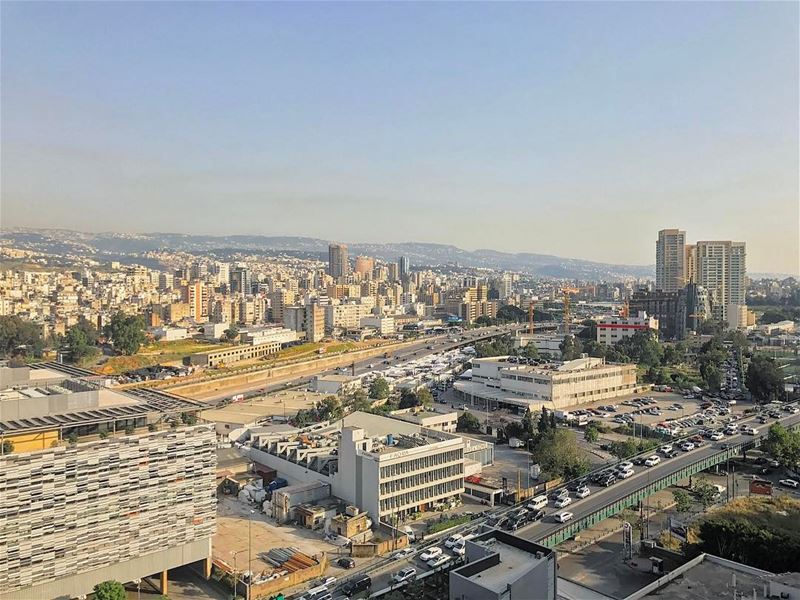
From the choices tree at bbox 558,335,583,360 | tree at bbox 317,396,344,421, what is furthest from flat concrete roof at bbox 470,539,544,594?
tree at bbox 558,335,583,360

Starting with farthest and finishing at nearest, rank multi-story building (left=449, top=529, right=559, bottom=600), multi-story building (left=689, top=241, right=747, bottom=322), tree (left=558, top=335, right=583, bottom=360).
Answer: multi-story building (left=689, top=241, right=747, bottom=322), tree (left=558, top=335, right=583, bottom=360), multi-story building (left=449, top=529, right=559, bottom=600)

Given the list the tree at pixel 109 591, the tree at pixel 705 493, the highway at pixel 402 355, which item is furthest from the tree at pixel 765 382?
the tree at pixel 109 591

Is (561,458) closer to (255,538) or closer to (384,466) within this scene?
(384,466)

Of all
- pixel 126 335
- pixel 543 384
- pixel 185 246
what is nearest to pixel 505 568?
pixel 543 384

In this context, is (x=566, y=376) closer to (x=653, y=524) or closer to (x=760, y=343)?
(x=653, y=524)

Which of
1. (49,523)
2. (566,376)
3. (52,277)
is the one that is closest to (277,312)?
(52,277)

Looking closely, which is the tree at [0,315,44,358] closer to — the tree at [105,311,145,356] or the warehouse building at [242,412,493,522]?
the tree at [105,311,145,356]
